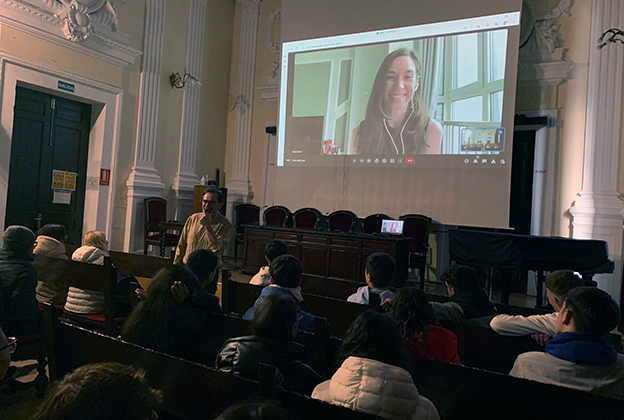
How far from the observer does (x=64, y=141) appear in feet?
21.8

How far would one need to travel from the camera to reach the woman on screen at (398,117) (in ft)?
23.3

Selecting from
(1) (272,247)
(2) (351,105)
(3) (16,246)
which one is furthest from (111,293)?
(2) (351,105)

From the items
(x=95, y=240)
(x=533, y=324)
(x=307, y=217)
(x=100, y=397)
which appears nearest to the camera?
(x=100, y=397)

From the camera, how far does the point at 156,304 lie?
1.99 metres

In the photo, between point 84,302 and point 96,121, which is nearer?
point 84,302

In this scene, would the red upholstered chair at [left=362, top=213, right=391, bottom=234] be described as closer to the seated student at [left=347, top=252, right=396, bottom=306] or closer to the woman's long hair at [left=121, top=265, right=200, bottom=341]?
the seated student at [left=347, top=252, right=396, bottom=306]

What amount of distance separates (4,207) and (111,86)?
2.36m

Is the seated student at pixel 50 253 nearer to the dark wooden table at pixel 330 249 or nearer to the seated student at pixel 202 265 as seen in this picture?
the seated student at pixel 202 265

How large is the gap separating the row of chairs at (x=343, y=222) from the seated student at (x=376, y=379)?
192 inches

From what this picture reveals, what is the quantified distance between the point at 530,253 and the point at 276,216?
14.6ft

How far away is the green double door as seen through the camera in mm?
5992

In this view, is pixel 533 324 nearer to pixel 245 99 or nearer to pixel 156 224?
pixel 156 224

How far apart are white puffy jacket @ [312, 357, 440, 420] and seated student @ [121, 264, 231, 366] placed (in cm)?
86

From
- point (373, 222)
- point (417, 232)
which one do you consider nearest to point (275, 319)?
point (417, 232)
